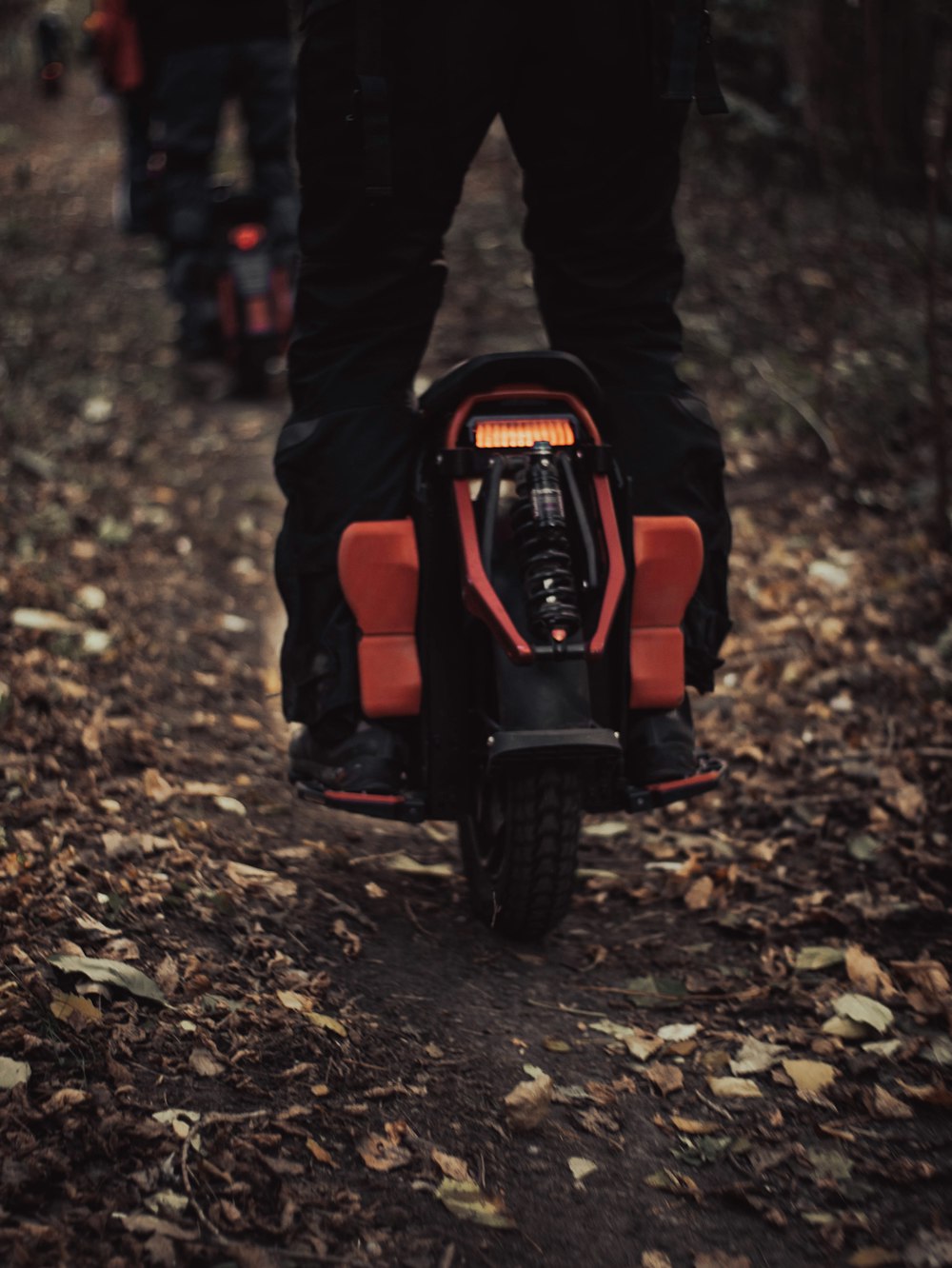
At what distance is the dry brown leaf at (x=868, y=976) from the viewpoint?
101 inches

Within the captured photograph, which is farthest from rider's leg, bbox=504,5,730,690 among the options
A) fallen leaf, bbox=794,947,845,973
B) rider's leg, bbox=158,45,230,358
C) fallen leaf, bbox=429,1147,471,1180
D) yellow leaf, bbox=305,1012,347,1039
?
rider's leg, bbox=158,45,230,358

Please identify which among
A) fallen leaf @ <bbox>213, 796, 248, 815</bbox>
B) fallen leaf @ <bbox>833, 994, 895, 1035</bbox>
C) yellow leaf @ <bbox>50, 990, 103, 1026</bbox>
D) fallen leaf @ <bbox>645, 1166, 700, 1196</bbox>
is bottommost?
fallen leaf @ <bbox>645, 1166, 700, 1196</bbox>

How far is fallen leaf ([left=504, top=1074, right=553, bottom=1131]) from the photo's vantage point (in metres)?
2.12

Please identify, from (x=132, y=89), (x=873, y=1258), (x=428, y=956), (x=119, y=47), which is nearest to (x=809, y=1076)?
(x=873, y=1258)

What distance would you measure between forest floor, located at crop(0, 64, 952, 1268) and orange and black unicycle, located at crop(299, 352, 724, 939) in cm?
31

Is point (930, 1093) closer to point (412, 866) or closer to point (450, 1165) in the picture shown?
point (450, 1165)

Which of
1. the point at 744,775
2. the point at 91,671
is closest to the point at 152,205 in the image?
the point at 91,671

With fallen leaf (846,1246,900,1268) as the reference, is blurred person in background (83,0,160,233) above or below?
above

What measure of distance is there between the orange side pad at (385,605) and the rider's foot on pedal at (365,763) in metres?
0.05

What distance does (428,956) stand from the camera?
2.63 metres

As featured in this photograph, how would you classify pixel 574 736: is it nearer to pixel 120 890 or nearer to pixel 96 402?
pixel 120 890

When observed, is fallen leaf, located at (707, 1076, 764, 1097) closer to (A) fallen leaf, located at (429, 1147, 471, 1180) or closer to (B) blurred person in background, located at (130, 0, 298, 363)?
(A) fallen leaf, located at (429, 1147, 471, 1180)

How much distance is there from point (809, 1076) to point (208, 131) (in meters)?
5.36

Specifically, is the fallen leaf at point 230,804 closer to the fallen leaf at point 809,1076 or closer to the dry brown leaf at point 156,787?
the dry brown leaf at point 156,787
